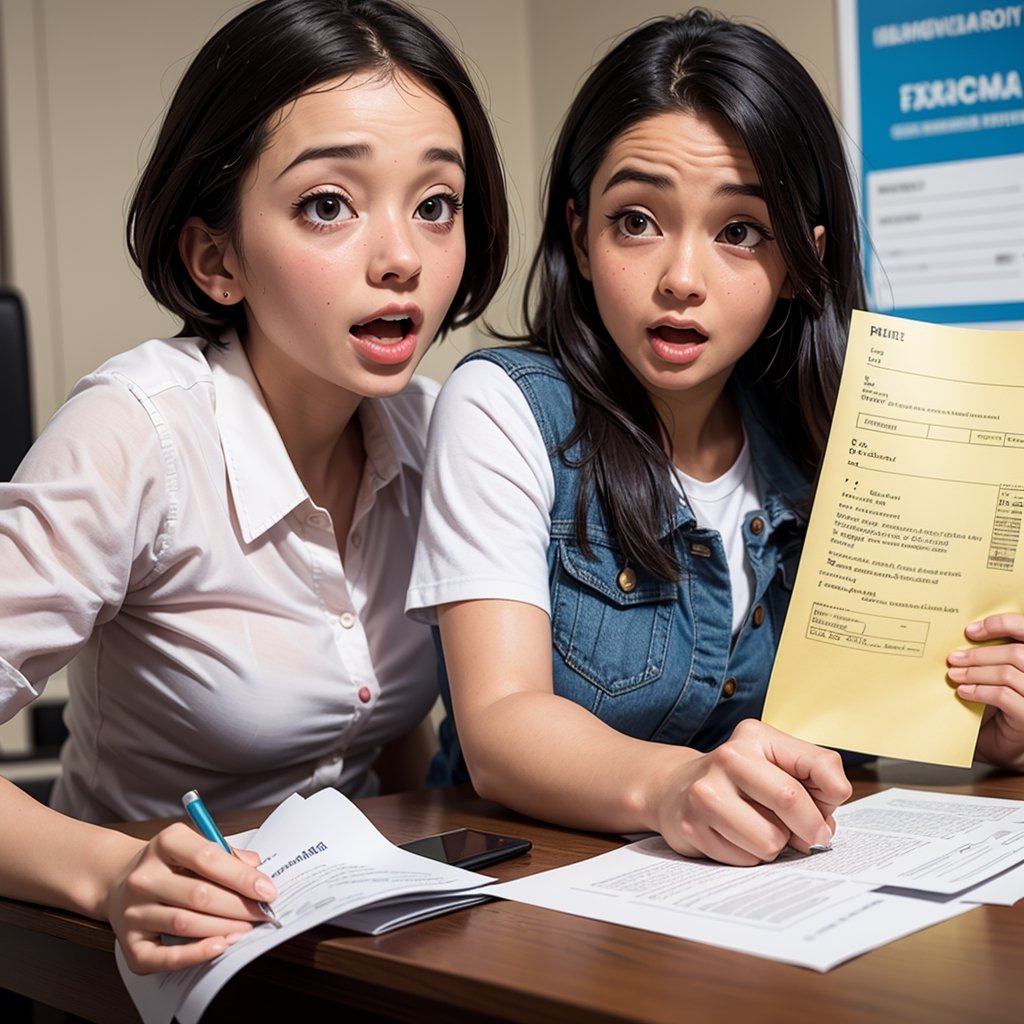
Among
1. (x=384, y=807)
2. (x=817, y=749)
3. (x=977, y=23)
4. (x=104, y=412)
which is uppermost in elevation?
(x=977, y=23)

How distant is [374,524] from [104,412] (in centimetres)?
32

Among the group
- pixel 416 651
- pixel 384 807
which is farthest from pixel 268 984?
pixel 416 651

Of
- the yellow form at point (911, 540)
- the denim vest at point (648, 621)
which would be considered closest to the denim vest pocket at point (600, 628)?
the denim vest at point (648, 621)

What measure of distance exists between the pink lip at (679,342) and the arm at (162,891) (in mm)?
578

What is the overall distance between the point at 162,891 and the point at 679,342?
636mm

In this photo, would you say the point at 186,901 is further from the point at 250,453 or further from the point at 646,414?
the point at 646,414

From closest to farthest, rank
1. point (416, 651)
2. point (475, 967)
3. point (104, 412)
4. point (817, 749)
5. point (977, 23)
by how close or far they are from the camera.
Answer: point (475, 967) → point (817, 749) → point (104, 412) → point (416, 651) → point (977, 23)

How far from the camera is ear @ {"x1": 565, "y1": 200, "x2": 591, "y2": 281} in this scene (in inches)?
47.5

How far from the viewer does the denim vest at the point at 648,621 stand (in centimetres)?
113

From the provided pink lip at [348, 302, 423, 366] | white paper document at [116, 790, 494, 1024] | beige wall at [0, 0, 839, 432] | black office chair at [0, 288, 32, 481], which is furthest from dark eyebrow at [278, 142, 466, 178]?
beige wall at [0, 0, 839, 432]

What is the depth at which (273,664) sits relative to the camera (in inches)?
43.9

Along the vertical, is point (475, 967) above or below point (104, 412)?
below

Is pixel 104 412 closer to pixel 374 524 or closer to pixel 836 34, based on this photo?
pixel 374 524

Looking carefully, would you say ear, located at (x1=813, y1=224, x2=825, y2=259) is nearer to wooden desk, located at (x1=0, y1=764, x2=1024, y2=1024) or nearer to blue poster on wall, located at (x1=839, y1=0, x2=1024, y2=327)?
wooden desk, located at (x1=0, y1=764, x2=1024, y2=1024)
